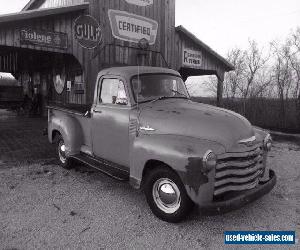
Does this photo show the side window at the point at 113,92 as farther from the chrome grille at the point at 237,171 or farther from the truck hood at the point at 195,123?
the chrome grille at the point at 237,171

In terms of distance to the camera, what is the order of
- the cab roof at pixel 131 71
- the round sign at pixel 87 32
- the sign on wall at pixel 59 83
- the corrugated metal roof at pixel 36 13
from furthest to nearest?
the sign on wall at pixel 59 83
the round sign at pixel 87 32
the corrugated metal roof at pixel 36 13
the cab roof at pixel 131 71

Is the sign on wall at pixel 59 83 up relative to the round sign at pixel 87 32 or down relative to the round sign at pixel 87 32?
down

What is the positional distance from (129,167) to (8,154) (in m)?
4.23

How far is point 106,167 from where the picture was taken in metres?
4.54

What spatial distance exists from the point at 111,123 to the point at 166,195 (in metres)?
1.57

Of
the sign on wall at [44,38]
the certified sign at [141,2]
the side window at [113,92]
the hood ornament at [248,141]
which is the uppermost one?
the certified sign at [141,2]

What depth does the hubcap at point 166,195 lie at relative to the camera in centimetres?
349

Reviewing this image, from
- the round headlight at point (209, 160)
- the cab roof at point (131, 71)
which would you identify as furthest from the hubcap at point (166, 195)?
the cab roof at point (131, 71)

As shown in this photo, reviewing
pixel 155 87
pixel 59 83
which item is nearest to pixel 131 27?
pixel 59 83

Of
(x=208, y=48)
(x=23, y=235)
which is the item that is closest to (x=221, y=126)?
(x=23, y=235)

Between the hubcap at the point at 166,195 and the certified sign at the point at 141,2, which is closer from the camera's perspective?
the hubcap at the point at 166,195

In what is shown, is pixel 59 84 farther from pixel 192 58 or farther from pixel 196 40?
pixel 196 40

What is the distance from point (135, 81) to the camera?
4.46m

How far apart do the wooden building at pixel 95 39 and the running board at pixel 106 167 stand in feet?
14.8
